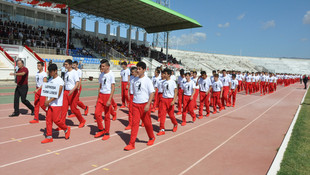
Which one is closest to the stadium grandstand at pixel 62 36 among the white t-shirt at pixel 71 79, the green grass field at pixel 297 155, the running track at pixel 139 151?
the white t-shirt at pixel 71 79

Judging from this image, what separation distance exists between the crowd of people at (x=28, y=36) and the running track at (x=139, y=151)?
65.2 ft

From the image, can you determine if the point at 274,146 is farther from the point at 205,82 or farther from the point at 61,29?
the point at 61,29

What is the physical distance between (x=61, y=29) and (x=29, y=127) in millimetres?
31787

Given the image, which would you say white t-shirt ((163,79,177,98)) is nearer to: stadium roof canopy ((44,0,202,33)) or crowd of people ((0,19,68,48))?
crowd of people ((0,19,68,48))

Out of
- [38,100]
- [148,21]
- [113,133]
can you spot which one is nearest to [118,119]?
[113,133]

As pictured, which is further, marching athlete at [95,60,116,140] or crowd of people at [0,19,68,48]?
crowd of people at [0,19,68,48]

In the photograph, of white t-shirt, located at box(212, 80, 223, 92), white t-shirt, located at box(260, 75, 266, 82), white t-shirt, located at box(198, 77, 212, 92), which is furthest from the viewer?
white t-shirt, located at box(260, 75, 266, 82)

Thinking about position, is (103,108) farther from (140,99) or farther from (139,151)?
(139,151)

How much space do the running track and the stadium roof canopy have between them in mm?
24497

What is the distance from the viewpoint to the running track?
14.0 feet

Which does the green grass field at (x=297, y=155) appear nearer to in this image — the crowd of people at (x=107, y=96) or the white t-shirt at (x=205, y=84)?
the crowd of people at (x=107, y=96)

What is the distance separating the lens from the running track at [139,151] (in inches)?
167

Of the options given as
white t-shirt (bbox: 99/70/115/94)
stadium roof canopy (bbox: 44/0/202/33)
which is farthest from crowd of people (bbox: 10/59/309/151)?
stadium roof canopy (bbox: 44/0/202/33)

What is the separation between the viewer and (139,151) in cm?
517
